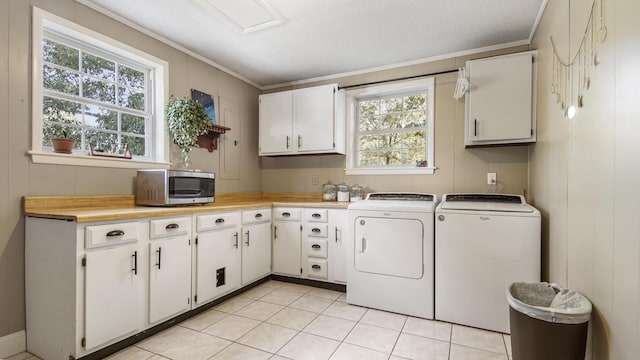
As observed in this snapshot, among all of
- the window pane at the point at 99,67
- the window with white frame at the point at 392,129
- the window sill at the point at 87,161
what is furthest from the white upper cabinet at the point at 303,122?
the window pane at the point at 99,67

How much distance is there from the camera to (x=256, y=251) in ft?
10.3

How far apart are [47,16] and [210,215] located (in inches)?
71.0

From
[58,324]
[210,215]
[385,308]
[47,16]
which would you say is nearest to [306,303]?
[385,308]

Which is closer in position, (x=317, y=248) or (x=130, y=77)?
(x=130, y=77)

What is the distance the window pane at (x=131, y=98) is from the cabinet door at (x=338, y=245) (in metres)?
2.12

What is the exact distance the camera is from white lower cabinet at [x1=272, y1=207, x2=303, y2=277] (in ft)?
10.8

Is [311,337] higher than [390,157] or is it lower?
lower

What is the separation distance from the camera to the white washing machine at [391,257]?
251 centimetres

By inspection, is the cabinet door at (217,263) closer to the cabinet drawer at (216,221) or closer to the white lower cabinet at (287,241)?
the cabinet drawer at (216,221)

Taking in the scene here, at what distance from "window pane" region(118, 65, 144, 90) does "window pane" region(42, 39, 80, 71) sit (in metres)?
0.34

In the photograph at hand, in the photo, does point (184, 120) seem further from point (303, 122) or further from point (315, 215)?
point (315, 215)

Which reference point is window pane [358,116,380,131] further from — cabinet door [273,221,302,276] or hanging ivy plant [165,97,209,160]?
hanging ivy plant [165,97,209,160]

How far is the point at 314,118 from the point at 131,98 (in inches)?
73.4

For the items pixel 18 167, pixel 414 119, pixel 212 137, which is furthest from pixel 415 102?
pixel 18 167
